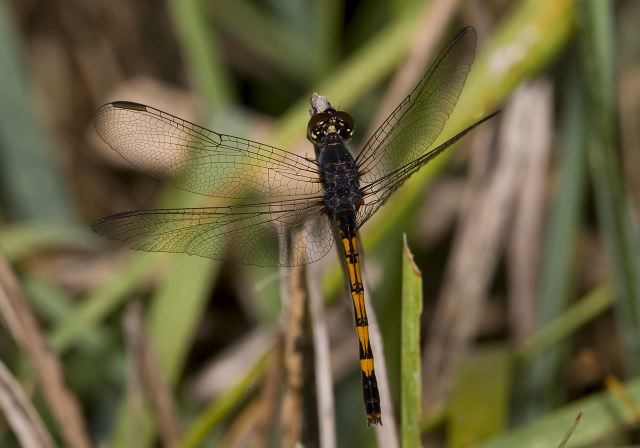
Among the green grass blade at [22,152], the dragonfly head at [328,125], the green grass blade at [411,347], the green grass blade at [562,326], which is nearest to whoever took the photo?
the green grass blade at [411,347]

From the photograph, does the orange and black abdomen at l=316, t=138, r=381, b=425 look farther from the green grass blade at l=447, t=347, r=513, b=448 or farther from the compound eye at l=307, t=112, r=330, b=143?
the green grass blade at l=447, t=347, r=513, b=448

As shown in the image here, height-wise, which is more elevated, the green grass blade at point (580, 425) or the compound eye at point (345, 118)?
the compound eye at point (345, 118)

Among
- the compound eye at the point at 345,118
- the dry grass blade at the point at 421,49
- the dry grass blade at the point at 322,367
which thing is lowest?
the dry grass blade at the point at 322,367

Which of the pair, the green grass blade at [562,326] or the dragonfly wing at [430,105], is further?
the green grass blade at [562,326]

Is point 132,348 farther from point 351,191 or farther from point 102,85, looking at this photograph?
point 102,85

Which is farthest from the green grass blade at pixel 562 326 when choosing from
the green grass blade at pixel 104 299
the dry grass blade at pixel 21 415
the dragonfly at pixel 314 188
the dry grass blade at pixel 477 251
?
the dry grass blade at pixel 21 415

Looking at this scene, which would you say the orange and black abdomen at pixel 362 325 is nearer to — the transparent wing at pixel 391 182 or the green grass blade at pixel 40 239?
the transparent wing at pixel 391 182

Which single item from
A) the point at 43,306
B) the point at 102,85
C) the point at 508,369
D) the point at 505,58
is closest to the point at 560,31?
the point at 505,58
